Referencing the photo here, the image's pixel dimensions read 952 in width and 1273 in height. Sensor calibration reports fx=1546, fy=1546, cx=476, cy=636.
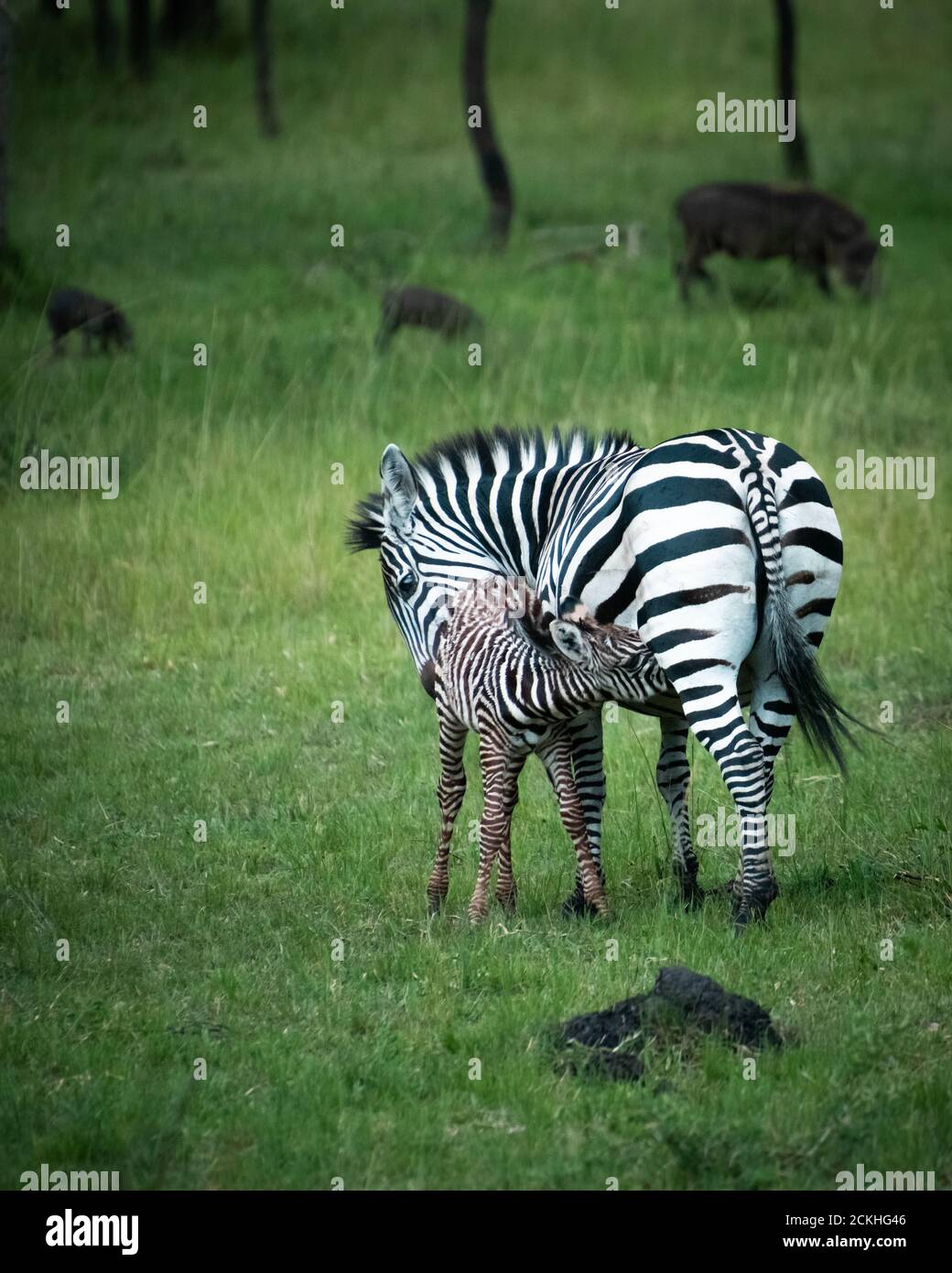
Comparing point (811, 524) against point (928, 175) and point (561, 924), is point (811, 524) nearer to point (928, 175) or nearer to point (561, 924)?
point (561, 924)

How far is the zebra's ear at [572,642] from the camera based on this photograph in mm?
6352

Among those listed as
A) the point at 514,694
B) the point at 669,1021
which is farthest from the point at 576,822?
the point at 669,1021

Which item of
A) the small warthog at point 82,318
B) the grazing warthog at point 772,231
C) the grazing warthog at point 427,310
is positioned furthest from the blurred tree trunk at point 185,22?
the grazing warthog at point 427,310

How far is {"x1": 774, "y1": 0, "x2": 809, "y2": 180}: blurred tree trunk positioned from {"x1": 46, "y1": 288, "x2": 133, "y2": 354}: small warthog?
497 inches

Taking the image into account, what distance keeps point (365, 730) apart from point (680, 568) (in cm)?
397

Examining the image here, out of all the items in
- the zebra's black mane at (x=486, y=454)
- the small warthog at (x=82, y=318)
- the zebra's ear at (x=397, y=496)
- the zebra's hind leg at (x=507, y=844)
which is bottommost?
the zebra's hind leg at (x=507, y=844)

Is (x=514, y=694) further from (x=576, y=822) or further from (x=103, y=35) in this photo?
(x=103, y=35)

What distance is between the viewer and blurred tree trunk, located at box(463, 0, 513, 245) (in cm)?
2200

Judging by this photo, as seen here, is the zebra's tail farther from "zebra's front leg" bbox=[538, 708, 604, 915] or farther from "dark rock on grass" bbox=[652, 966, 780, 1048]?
"dark rock on grass" bbox=[652, 966, 780, 1048]

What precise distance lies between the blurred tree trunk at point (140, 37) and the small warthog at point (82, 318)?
1559 centimetres

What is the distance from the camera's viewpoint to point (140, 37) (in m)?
30.7

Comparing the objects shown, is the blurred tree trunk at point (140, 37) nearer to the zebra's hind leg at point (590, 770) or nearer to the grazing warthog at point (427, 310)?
the grazing warthog at point (427, 310)

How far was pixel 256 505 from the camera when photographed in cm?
1289
